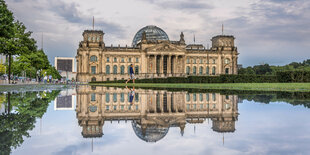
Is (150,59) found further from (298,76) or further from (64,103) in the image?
(64,103)

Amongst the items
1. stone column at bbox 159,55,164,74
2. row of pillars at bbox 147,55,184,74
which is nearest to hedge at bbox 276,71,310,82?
stone column at bbox 159,55,164,74

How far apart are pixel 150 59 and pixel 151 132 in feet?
332

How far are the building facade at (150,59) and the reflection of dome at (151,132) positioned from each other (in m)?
96.0

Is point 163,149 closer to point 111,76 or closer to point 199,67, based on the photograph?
point 111,76

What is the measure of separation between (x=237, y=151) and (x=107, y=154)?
79.0 inches

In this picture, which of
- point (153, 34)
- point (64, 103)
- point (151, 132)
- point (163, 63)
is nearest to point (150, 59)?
point (163, 63)

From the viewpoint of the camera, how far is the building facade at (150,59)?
101312 millimetres

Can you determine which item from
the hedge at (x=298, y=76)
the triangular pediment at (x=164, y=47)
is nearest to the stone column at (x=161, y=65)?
the triangular pediment at (x=164, y=47)

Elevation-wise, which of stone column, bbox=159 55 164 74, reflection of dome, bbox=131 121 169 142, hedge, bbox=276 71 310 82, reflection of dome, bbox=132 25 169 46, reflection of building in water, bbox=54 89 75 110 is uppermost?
reflection of dome, bbox=132 25 169 46

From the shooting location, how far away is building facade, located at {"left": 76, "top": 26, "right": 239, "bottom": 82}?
10131 centimetres

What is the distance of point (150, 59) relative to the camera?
106 m

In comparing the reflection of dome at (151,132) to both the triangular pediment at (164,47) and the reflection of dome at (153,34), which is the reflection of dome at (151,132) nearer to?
the triangular pediment at (164,47)

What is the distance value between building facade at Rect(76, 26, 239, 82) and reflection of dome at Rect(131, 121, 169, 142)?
96017 millimetres

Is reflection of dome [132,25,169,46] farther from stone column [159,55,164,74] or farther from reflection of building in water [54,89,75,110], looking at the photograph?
reflection of building in water [54,89,75,110]
